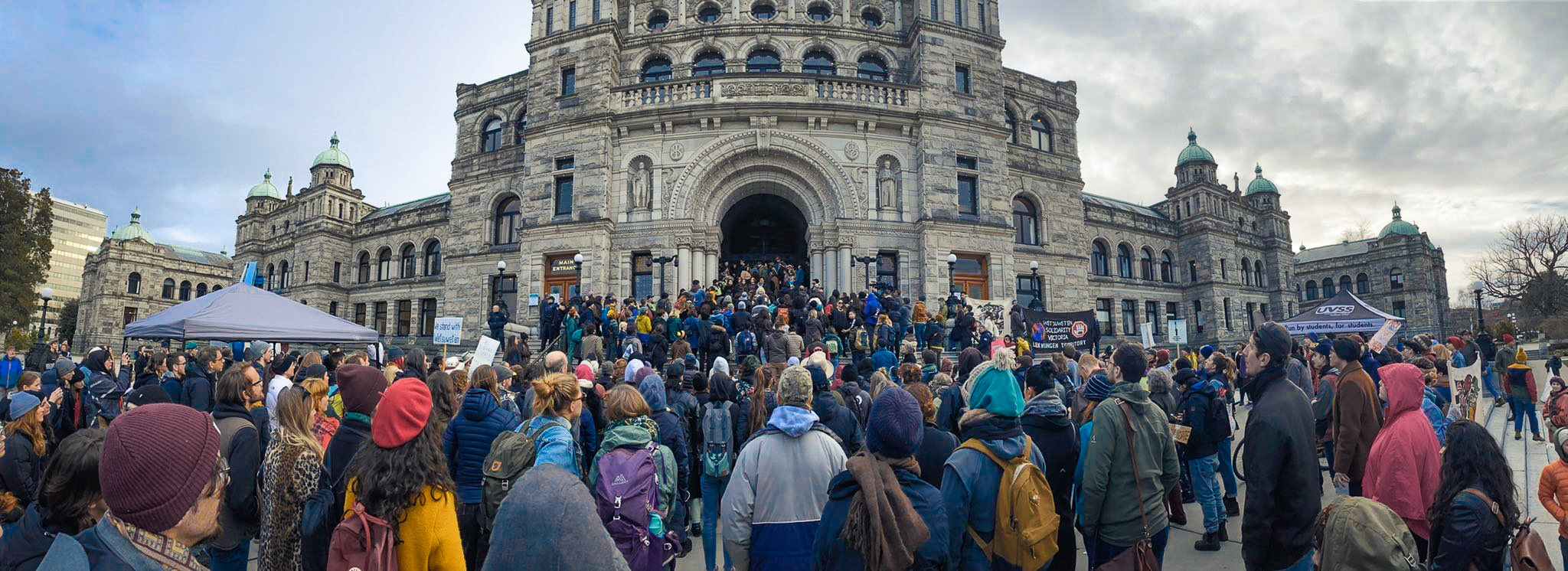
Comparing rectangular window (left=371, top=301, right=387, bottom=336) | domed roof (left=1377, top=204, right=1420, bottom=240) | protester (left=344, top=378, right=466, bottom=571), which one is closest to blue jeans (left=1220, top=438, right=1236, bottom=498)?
protester (left=344, top=378, right=466, bottom=571)

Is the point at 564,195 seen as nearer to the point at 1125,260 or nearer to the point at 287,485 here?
the point at 287,485

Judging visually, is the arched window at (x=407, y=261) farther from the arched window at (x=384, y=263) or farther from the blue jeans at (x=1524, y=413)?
the blue jeans at (x=1524, y=413)

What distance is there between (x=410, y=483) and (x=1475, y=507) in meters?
5.17

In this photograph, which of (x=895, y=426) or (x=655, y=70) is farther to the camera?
(x=655, y=70)

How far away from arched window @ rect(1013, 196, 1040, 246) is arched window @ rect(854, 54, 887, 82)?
8.42 metres

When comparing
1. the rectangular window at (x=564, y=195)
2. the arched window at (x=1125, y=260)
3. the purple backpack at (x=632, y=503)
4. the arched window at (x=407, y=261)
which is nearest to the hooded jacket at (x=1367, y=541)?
the purple backpack at (x=632, y=503)

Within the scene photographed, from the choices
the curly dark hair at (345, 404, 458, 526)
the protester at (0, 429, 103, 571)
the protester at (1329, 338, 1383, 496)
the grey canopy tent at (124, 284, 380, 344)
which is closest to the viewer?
the protester at (0, 429, 103, 571)

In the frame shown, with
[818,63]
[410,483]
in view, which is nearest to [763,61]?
[818,63]

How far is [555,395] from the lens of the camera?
441 cm

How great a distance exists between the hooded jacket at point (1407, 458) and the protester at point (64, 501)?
6.81 m

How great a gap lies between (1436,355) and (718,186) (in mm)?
18503

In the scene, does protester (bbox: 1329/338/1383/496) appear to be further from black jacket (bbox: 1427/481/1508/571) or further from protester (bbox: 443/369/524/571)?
protester (bbox: 443/369/524/571)

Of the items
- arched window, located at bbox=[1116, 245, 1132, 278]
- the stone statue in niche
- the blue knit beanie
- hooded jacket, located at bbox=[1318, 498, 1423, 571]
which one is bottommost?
hooded jacket, located at bbox=[1318, 498, 1423, 571]

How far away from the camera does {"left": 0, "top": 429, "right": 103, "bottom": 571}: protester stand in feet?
8.15
